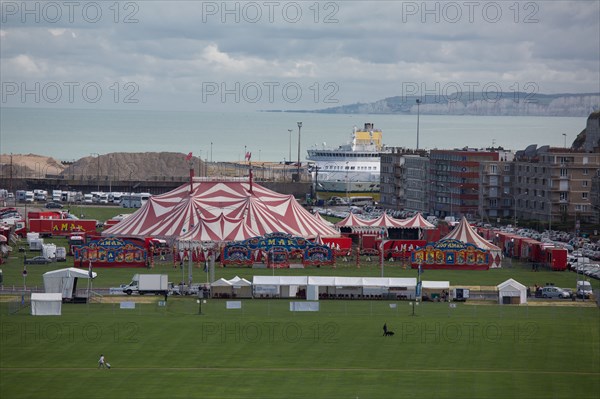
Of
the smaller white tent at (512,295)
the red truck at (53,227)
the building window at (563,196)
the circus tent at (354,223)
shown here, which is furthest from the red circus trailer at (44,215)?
the smaller white tent at (512,295)

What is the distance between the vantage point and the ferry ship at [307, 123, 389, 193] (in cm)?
14812

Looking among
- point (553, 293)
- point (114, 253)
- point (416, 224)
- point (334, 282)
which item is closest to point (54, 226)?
point (114, 253)

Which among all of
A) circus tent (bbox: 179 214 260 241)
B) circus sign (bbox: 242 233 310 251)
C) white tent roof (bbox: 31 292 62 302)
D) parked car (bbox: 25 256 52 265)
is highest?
circus tent (bbox: 179 214 260 241)

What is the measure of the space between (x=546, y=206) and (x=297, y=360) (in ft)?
207

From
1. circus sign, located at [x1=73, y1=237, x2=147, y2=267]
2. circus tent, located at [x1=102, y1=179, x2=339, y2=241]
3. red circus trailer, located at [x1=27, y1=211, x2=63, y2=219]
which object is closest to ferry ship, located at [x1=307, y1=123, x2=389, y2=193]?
red circus trailer, located at [x1=27, y1=211, x2=63, y2=219]

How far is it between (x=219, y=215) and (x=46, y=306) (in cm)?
2531

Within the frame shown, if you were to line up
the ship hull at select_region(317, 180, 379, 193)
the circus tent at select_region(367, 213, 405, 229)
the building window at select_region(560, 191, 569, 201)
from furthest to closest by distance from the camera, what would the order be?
the ship hull at select_region(317, 180, 379, 193) < the building window at select_region(560, 191, 569, 201) < the circus tent at select_region(367, 213, 405, 229)

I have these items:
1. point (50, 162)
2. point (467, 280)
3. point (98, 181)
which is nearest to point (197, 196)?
point (467, 280)

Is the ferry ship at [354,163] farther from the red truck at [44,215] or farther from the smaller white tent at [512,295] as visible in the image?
the smaller white tent at [512,295]

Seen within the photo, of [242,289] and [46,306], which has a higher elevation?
[242,289]

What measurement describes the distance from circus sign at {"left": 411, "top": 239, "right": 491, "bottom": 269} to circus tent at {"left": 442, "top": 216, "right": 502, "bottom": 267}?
101cm

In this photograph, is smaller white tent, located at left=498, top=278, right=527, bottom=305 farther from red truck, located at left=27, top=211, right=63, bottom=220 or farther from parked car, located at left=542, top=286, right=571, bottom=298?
red truck, located at left=27, top=211, right=63, bottom=220

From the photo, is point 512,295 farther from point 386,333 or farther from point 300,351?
point 300,351

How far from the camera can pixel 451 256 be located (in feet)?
237
